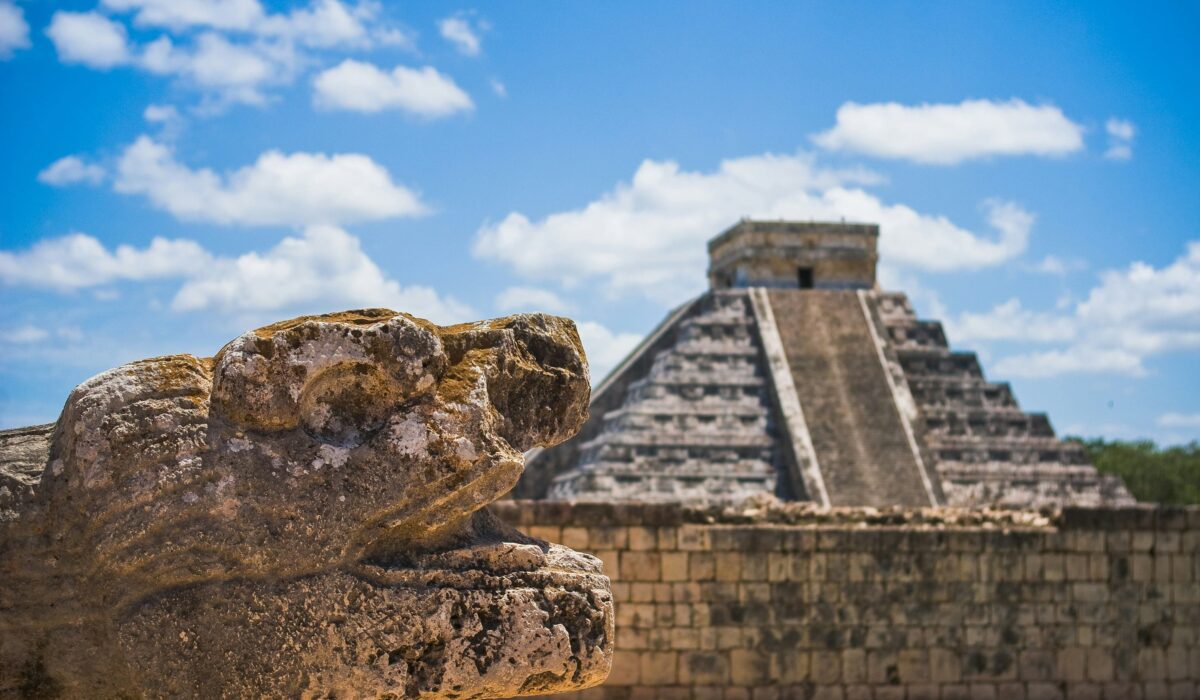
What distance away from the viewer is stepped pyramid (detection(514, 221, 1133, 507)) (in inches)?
1077

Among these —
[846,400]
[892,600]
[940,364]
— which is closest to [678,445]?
[846,400]

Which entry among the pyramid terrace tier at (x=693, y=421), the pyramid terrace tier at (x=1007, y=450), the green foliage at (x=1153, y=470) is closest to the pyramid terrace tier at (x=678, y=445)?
the pyramid terrace tier at (x=693, y=421)

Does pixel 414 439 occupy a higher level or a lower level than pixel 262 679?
higher

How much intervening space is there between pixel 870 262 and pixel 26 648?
1273 inches

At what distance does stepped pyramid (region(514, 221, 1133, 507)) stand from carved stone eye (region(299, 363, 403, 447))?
68.2 ft

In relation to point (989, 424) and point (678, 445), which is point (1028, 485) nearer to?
point (989, 424)

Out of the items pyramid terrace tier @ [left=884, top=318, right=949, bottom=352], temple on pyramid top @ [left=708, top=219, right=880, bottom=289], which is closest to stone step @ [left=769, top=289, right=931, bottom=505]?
pyramid terrace tier @ [left=884, top=318, right=949, bottom=352]

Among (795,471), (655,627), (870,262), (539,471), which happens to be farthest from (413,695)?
(870,262)

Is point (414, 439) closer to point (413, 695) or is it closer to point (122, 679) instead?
point (413, 695)

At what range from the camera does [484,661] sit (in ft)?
12.1

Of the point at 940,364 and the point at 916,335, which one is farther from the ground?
the point at 916,335

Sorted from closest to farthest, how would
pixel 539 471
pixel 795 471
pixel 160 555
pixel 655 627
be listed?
pixel 160 555, pixel 655 627, pixel 795 471, pixel 539 471

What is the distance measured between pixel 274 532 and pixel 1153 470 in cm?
5254

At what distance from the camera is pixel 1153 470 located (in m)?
52.4
